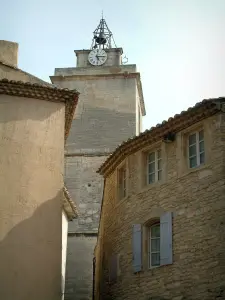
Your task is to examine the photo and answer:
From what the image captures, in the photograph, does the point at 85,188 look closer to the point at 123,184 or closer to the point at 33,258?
the point at 123,184

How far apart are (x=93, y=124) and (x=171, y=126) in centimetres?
1604

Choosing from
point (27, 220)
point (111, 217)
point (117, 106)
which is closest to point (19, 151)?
point (27, 220)

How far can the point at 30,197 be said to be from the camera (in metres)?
18.1

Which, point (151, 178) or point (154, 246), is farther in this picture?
point (151, 178)

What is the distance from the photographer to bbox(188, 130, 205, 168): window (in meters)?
18.2

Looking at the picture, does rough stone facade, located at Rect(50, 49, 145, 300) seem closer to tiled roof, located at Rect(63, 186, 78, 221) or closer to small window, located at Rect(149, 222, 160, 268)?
tiled roof, located at Rect(63, 186, 78, 221)

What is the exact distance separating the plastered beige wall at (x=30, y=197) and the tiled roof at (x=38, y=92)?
184 mm

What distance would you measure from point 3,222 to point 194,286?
5717mm

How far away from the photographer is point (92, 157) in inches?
1330

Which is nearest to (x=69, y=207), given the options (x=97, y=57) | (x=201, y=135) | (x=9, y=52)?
(x=9, y=52)

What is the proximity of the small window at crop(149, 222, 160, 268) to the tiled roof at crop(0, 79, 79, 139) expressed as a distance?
4.85 m

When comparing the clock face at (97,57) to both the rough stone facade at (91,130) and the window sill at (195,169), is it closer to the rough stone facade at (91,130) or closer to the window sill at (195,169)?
the rough stone facade at (91,130)

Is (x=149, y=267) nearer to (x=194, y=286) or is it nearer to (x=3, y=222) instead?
(x=194, y=286)

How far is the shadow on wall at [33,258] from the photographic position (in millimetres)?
16953
